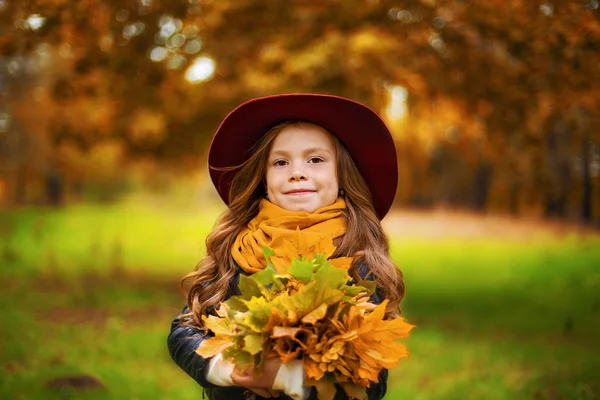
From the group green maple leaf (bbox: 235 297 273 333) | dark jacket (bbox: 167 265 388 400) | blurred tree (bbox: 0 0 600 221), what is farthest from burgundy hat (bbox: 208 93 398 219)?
blurred tree (bbox: 0 0 600 221)

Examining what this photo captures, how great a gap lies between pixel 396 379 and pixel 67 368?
2658mm

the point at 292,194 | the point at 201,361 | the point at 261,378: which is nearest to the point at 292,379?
the point at 261,378

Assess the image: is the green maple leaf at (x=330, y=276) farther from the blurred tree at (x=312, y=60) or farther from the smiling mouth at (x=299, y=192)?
the blurred tree at (x=312, y=60)

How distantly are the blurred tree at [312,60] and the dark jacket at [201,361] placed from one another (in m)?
3.10

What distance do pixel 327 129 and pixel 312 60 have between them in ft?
14.8

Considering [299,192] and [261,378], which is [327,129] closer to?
[299,192]

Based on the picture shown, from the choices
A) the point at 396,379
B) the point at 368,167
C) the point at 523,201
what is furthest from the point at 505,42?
the point at 523,201

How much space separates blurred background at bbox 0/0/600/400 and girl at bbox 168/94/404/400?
8.04 feet

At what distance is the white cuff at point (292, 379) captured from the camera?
1904 millimetres

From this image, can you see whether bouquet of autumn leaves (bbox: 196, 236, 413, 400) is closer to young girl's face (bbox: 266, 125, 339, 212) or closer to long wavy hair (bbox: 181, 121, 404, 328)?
long wavy hair (bbox: 181, 121, 404, 328)

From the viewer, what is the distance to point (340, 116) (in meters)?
2.47

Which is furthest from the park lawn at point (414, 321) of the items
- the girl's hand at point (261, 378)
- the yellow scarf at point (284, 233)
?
the girl's hand at point (261, 378)

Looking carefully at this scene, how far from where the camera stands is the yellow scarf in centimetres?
214

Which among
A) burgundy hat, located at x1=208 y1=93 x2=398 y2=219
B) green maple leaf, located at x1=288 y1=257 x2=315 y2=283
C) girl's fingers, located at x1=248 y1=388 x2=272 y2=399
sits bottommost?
girl's fingers, located at x1=248 y1=388 x2=272 y2=399
